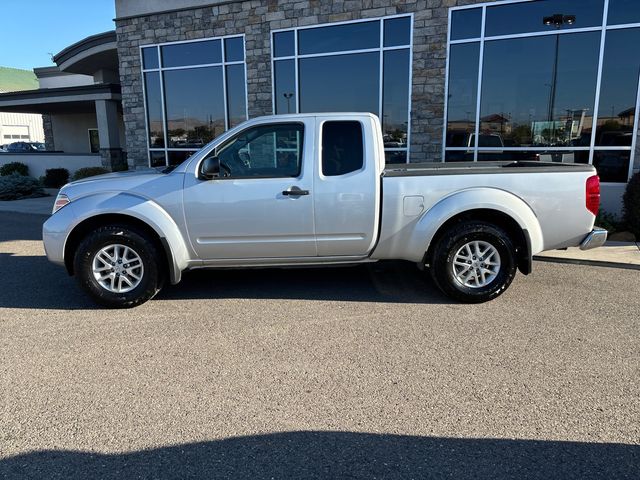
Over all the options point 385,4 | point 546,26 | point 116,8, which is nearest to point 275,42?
point 385,4

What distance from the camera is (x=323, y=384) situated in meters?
3.46

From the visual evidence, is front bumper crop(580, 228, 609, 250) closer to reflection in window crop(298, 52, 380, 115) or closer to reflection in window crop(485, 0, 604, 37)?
reflection in window crop(485, 0, 604, 37)

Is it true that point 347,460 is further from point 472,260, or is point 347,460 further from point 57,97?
point 57,97

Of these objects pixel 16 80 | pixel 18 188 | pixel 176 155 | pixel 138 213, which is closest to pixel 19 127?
pixel 16 80

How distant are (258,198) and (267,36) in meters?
8.12

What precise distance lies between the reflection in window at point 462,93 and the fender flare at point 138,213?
7320mm

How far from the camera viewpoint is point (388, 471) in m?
2.56

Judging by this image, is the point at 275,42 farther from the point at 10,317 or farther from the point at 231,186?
the point at 10,317

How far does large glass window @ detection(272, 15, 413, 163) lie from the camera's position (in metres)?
10.6

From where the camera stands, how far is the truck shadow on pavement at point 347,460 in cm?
254

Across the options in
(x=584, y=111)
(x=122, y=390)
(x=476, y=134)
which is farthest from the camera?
(x=476, y=134)

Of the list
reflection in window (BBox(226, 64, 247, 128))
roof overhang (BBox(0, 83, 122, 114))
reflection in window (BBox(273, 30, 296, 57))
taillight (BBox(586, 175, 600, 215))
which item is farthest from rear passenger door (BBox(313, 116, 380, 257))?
roof overhang (BBox(0, 83, 122, 114))

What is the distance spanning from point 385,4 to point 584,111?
184 inches

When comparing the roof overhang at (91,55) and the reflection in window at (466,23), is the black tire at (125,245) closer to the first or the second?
the reflection in window at (466,23)
